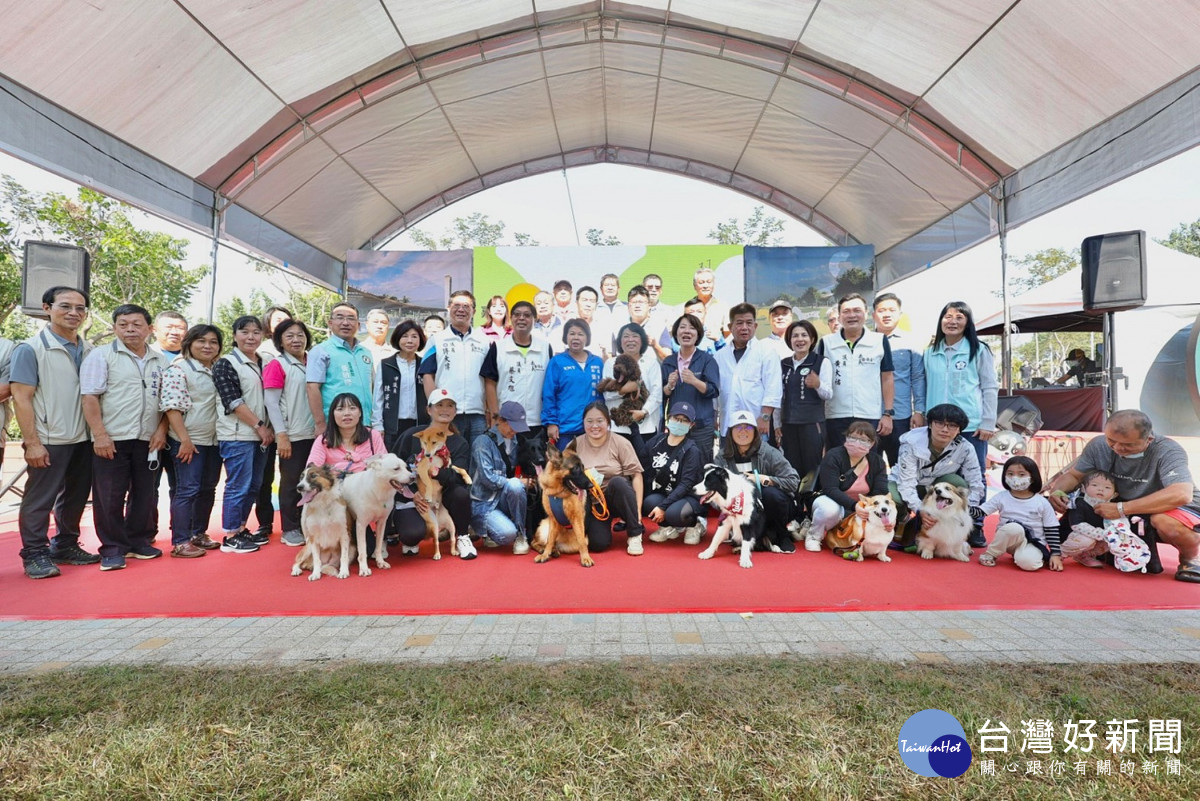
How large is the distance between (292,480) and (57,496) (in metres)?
1.35

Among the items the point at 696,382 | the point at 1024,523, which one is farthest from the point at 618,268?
the point at 1024,523

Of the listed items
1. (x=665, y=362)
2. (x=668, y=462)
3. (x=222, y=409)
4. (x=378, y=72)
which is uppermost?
(x=378, y=72)

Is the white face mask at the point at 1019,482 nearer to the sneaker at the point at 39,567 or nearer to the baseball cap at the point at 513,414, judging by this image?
the baseball cap at the point at 513,414

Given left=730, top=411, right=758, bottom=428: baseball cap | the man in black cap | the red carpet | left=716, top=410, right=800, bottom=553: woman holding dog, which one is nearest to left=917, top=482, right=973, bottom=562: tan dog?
the red carpet

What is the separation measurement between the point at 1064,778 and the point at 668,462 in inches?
121

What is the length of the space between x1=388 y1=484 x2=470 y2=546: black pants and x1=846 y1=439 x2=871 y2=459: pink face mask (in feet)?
8.93

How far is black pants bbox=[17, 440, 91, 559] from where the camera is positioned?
3715mm

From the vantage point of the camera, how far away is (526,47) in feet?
26.9

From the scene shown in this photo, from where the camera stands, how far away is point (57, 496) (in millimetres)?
3902

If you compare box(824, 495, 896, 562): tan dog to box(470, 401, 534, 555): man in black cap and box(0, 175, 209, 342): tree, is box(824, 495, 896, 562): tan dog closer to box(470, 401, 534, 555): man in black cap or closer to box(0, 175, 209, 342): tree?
box(470, 401, 534, 555): man in black cap

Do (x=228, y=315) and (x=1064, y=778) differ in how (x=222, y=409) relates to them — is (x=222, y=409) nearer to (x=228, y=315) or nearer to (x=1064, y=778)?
(x=1064, y=778)

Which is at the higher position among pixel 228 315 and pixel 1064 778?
pixel 228 315

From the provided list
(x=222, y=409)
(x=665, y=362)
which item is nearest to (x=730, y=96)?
(x=665, y=362)

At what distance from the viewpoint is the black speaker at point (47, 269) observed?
17.3 feet
